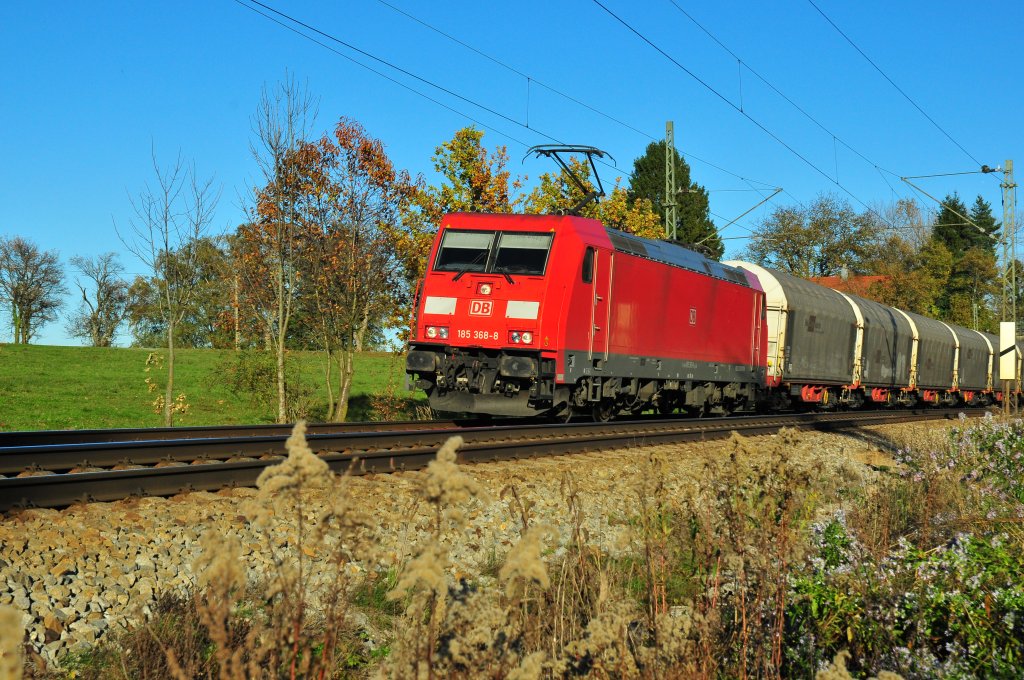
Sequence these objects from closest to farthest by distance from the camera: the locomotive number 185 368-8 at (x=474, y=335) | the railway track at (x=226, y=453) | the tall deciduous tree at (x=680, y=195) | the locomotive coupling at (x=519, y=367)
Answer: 1. the railway track at (x=226, y=453)
2. the locomotive coupling at (x=519, y=367)
3. the locomotive number 185 368-8 at (x=474, y=335)
4. the tall deciduous tree at (x=680, y=195)

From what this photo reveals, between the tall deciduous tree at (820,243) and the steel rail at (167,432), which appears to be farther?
the tall deciduous tree at (820,243)

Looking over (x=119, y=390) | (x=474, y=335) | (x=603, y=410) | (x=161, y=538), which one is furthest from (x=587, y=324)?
(x=119, y=390)

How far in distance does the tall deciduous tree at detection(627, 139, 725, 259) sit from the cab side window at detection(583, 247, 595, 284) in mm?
53072

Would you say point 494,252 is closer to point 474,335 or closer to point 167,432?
point 474,335

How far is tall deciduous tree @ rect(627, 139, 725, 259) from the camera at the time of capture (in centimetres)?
6725

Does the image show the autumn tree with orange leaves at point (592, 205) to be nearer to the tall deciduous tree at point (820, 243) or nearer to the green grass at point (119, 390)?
the green grass at point (119, 390)

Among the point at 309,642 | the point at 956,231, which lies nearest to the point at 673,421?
the point at 309,642

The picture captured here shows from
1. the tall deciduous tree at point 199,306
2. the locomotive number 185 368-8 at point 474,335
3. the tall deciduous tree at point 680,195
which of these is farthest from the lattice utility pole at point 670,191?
the tall deciduous tree at point 680,195

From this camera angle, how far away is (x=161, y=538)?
6.11 m

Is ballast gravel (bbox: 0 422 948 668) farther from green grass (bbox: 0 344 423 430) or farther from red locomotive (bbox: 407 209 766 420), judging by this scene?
green grass (bbox: 0 344 423 430)

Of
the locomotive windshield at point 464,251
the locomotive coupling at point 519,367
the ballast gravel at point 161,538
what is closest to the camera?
the ballast gravel at point 161,538

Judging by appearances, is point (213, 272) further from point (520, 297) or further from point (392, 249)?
point (520, 297)

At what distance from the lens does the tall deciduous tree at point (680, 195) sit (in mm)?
67250

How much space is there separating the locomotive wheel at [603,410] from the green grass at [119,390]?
21.3 ft
